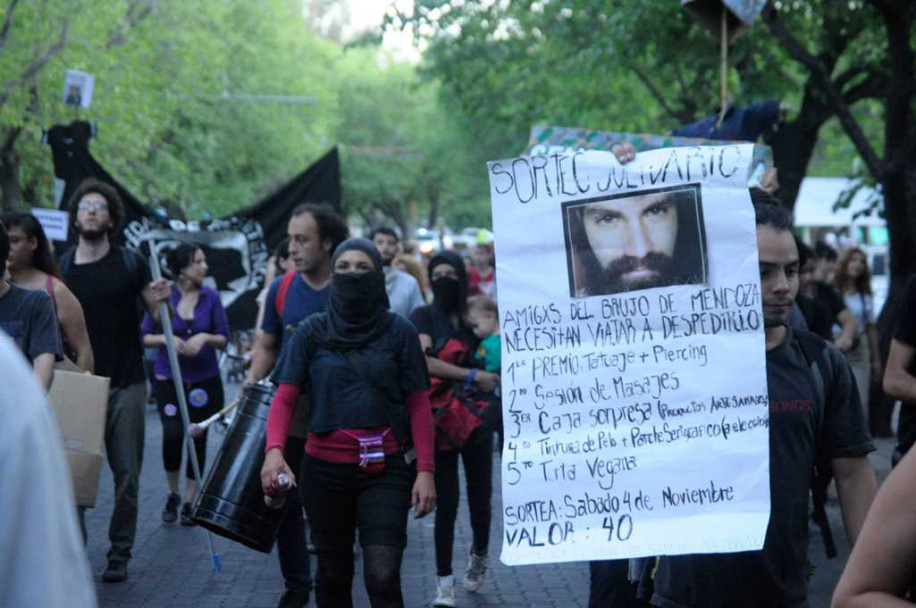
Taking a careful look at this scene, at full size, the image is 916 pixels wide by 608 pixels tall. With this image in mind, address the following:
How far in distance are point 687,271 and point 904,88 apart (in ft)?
28.5

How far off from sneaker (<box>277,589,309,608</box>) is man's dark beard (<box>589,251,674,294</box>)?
3551mm

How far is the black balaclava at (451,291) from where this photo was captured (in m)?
7.50

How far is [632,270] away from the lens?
3.96 meters

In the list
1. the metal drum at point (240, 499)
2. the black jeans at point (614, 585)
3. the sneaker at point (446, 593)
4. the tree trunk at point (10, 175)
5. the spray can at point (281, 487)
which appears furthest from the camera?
the tree trunk at point (10, 175)

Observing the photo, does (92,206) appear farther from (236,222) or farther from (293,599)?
(236,222)

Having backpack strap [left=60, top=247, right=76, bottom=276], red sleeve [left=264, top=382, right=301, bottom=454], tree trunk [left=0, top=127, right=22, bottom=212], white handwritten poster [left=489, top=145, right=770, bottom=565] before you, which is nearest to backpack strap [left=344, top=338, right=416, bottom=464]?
red sleeve [left=264, top=382, right=301, bottom=454]

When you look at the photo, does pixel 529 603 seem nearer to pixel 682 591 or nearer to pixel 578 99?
pixel 682 591

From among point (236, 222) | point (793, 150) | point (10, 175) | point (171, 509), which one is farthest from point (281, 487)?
point (10, 175)

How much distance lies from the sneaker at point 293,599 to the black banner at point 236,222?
16.1 ft

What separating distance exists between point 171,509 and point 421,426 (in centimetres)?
473

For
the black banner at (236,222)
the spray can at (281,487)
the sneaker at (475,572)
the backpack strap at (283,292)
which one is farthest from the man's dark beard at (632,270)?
the black banner at (236,222)

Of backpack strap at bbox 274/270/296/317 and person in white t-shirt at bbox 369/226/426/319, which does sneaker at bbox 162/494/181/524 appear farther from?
backpack strap at bbox 274/270/296/317

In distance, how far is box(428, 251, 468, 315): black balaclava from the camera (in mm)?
7500

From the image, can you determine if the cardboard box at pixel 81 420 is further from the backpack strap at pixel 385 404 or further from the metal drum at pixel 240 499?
the backpack strap at pixel 385 404
